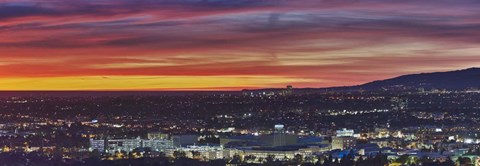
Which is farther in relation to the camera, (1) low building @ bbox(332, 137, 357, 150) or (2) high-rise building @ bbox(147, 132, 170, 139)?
(2) high-rise building @ bbox(147, 132, 170, 139)

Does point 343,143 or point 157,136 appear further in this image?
point 157,136

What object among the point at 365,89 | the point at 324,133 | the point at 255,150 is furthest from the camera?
the point at 365,89

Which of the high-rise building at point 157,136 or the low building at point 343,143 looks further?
the high-rise building at point 157,136

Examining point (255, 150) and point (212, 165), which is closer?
point (212, 165)

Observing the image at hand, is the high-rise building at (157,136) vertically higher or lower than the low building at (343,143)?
higher

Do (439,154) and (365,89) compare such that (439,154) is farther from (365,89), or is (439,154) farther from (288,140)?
(365,89)

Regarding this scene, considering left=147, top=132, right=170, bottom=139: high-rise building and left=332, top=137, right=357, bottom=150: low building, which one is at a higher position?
left=147, top=132, right=170, bottom=139: high-rise building

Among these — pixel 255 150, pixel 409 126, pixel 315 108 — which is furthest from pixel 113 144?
pixel 315 108

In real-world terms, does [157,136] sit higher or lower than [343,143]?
higher

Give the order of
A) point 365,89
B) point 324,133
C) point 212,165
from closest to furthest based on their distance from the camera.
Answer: point 212,165 → point 324,133 → point 365,89

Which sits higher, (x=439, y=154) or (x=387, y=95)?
(x=387, y=95)
